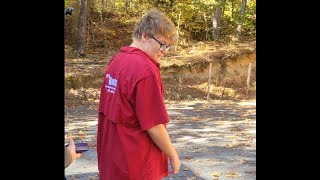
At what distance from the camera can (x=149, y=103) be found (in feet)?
7.78

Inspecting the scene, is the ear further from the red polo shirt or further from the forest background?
the forest background

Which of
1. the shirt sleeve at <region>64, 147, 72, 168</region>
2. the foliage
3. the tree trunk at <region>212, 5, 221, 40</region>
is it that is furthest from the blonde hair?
the tree trunk at <region>212, 5, 221, 40</region>

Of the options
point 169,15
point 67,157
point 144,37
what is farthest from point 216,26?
point 67,157

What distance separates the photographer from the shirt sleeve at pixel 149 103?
7.75 feet

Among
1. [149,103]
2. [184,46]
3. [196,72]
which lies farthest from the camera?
[184,46]

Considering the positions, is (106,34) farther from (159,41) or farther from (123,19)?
(159,41)

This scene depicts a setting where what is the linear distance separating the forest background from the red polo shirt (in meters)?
13.1

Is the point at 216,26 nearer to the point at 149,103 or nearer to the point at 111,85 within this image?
the point at 111,85

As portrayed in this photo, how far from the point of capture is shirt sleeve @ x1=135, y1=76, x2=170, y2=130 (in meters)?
2.36

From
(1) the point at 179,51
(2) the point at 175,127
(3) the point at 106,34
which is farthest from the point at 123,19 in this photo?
(2) the point at 175,127

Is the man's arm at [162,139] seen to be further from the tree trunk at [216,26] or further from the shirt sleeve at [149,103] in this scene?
the tree trunk at [216,26]

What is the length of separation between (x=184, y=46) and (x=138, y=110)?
894 inches

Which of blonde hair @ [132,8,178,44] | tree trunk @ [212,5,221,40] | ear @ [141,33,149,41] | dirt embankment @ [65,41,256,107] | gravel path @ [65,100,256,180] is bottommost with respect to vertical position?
gravel path @ [65,100,256,180]

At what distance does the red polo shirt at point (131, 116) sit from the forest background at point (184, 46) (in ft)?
43.0
